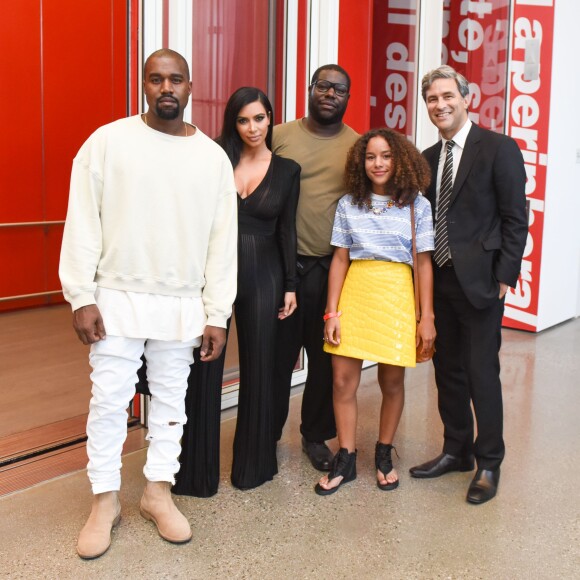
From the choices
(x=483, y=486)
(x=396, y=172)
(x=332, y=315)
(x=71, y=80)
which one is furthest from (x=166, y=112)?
(x=71, y=80)

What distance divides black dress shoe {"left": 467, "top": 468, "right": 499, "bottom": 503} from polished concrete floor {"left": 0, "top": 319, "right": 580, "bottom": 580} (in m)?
0.04

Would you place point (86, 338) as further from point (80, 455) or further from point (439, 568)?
point (439, 568)

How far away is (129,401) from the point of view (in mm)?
2639

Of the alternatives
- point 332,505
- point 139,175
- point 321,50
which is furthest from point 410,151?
point 321,50

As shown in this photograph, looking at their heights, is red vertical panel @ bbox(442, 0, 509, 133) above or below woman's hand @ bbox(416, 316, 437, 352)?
above

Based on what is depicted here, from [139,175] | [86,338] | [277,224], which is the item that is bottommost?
[86,338]

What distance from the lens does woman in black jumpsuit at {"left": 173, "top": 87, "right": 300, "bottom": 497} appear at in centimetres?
294

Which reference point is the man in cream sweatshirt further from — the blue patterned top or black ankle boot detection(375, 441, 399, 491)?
black ankle boot detection(375, 441, 399, 491)

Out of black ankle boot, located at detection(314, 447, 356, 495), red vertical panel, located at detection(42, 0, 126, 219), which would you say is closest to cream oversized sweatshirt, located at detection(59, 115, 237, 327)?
black ankle boot, located at detection(314, 447, 356, 495)

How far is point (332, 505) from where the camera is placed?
3.00 metres

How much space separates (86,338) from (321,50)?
8.47 feet

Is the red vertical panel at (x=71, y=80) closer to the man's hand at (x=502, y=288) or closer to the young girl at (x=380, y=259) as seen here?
the young girl at (x=380, y=259)

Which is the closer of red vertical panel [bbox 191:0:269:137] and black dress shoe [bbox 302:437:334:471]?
black dress shoe [bbox 302:437:334:471]

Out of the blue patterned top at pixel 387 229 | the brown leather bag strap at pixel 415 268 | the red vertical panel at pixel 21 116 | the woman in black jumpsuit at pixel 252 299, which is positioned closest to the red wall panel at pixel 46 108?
the red vertical panel at pixel 21 116
